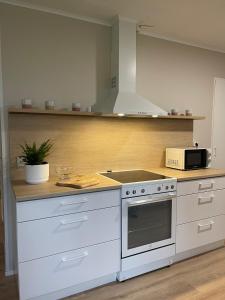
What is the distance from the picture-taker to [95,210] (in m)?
1.89

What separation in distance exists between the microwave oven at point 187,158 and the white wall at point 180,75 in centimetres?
48

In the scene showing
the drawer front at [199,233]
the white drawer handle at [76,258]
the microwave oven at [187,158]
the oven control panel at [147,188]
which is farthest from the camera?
the microwave oven at [187,158]

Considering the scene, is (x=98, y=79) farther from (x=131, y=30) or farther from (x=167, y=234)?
(x=167, y=234)

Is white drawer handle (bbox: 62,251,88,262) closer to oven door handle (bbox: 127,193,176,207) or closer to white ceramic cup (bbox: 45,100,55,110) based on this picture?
oven door handle (bbox: 127,193,176,207)

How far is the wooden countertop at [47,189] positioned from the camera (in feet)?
5.40

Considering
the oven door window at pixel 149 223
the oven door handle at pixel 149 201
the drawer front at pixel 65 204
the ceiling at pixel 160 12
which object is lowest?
the oven door window at pixel 149 223

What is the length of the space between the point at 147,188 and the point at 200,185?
2.15 ft

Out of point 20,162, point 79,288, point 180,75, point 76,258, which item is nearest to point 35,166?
point 20,162

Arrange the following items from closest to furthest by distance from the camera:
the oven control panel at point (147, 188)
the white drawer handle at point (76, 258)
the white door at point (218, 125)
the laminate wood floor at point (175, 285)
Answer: the white drawer handle at point (76, 258) < the laminate wood floor at point (175, 285) < the oven control panel at point (147, 188) < the white door at point (218, 125)

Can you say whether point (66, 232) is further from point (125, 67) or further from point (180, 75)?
point (180, 75)

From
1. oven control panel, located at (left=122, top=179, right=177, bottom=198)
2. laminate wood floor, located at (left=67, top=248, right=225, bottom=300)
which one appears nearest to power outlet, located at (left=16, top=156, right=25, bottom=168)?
oven control panel, located at (left=122, top=179, right=177, bottom=198)

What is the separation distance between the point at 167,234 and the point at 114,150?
1.01 metres

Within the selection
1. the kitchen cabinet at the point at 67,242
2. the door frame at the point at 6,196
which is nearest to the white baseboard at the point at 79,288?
the kitchen cabinet at the point at 67,242

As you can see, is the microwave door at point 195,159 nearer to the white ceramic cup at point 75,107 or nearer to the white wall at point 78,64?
the white wall at point 78,64
